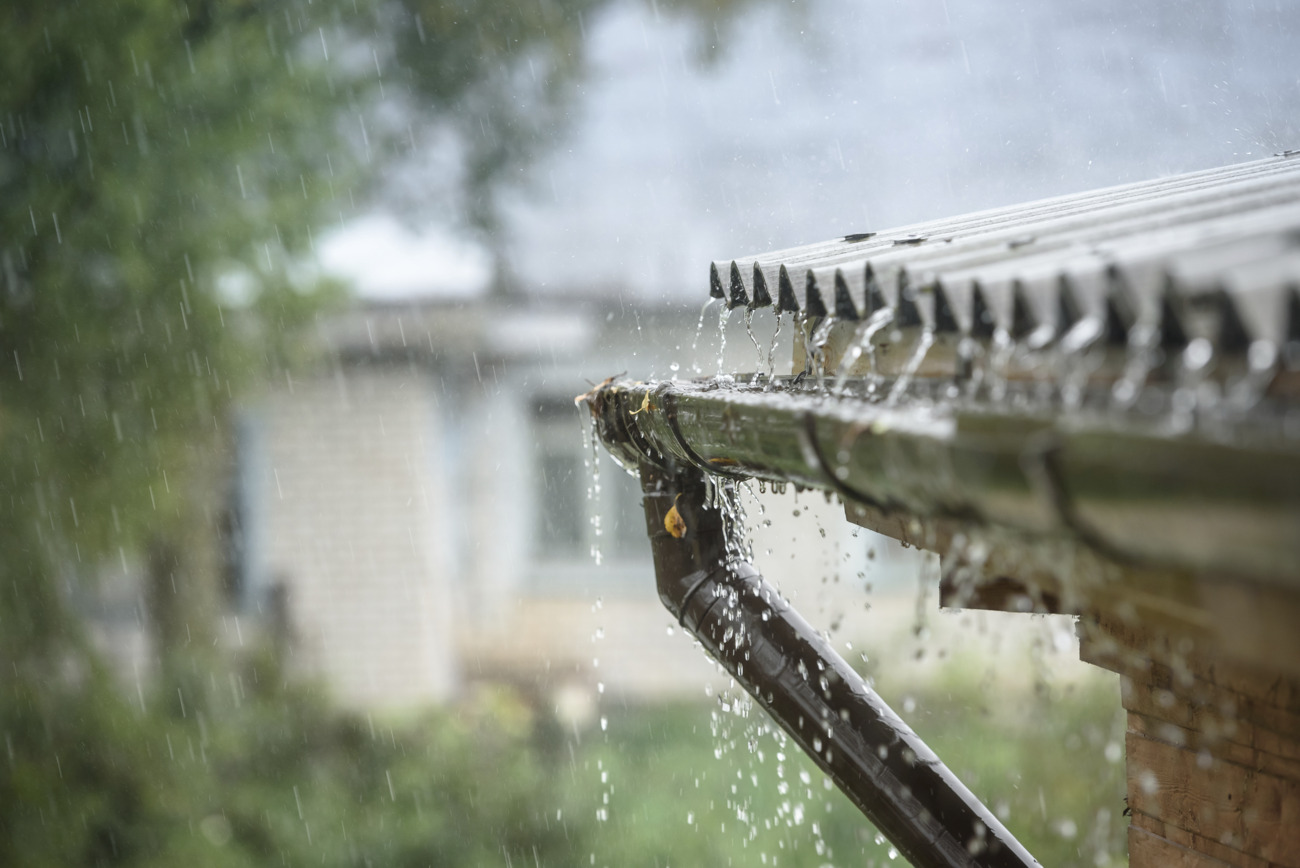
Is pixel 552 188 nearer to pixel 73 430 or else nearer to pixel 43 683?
pixel 73 430

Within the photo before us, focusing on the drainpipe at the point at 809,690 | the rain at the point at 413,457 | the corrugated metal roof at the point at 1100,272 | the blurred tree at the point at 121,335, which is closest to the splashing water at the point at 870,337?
the corrugated metal roof at the point at 1100,272

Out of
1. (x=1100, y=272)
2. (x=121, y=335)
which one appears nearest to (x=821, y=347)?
(x=1100, y=272)

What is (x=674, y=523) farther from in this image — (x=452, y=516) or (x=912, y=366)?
(x=452, y=516)

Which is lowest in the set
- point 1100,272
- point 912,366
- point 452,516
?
point 452,516

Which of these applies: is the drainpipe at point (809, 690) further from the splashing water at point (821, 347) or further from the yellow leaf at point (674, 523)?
the splashing water at point (821, 347)

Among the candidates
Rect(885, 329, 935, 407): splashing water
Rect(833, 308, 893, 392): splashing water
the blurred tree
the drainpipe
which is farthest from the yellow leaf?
the blurred tree

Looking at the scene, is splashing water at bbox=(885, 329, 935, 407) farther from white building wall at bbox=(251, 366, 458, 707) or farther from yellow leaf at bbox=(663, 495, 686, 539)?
white building wall at bbox=(251, 366, 458, 707)

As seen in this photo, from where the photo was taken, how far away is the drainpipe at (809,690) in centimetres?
173

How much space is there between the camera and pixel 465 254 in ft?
27.0

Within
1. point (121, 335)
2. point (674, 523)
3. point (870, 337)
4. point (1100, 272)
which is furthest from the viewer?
point (121, 335)

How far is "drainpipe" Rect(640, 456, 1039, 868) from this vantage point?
1733 mm

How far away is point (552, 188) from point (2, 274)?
4.11 meters

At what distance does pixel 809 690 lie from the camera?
190 centimetres

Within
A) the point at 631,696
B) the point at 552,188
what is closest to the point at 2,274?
the point at 552,188
